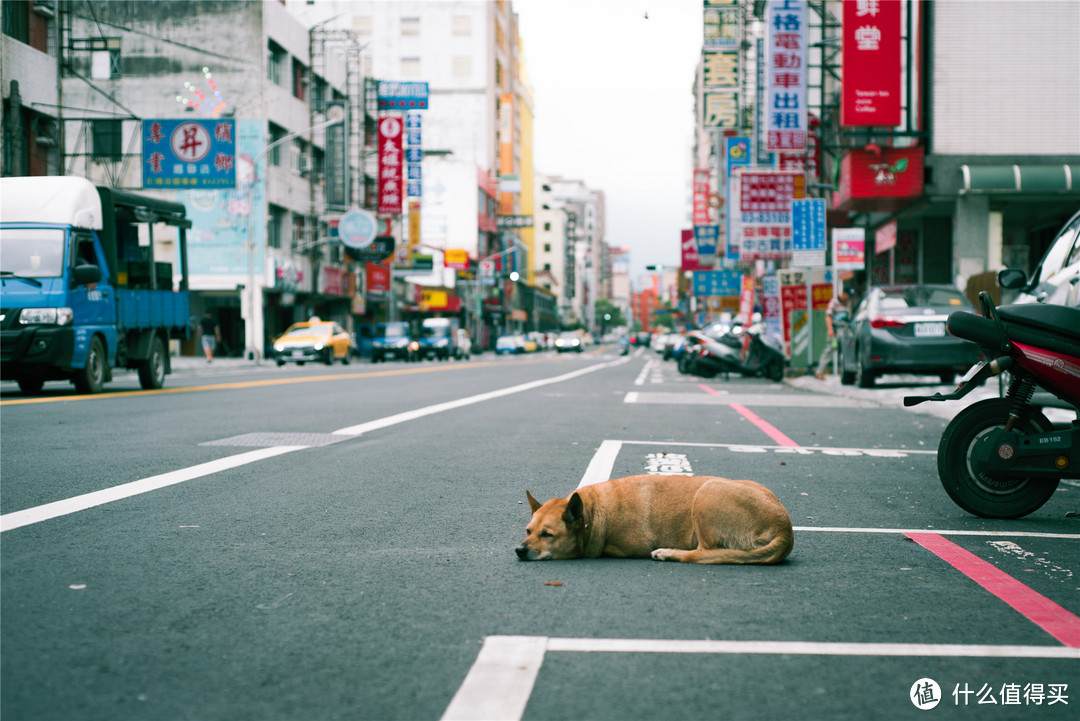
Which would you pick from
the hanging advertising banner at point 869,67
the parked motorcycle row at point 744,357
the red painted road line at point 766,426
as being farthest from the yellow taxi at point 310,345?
the red painted road line at point 766,426

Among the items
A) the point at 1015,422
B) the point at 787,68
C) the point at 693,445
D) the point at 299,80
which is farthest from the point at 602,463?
the point at 299,80

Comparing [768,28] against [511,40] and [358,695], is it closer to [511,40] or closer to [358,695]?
[358,695]

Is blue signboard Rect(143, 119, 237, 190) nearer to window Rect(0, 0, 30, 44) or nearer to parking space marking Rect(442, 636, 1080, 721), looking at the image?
window Rect(0, 0, 30, 44)

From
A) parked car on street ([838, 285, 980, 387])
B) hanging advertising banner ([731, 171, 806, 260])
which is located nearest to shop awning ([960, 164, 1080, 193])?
parked car on street ([838, 285, 980, 387])

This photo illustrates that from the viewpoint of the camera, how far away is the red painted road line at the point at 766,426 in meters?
10.0

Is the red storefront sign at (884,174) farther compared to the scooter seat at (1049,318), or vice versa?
the red storefront sign at (884,174)

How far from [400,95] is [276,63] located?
1416cm

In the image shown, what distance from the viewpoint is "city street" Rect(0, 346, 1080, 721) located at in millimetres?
2811

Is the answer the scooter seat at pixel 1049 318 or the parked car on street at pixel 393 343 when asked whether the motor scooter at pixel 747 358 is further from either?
the parked car on street at pixel 393 343

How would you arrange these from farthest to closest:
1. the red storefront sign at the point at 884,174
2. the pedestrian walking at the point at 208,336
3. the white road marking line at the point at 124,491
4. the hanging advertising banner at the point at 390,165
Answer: the hanging advertising banner at the point at 390,165 → the pedestrian walking at the point at 208,336 → the red storefront sign at the point at 884,174 → the white road marking line at the point at 124,491

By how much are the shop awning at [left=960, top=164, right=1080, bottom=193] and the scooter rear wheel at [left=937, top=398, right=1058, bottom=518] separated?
21.6 meters

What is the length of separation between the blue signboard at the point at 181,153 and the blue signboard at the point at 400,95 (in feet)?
84.0

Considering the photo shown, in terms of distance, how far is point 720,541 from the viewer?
4.46 m

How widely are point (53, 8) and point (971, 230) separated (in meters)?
31.4
